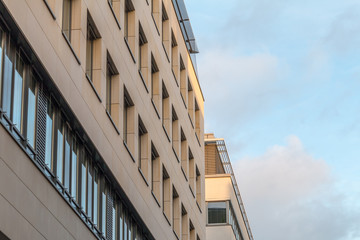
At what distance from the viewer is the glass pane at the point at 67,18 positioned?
29231 mm

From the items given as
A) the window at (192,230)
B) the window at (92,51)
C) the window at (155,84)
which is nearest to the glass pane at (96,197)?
the window at (92,51)

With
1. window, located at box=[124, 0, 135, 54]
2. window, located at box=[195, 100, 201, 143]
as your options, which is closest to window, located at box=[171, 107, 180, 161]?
window, located at box=[195, 100, 201, 143]

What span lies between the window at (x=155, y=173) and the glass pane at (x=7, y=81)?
62.4 feet

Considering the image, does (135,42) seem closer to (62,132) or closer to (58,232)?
(62,132)

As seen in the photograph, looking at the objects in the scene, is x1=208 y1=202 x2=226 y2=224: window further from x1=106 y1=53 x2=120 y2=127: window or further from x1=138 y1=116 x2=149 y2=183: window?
x1=106 y1=53 x2=120 y2=127: window

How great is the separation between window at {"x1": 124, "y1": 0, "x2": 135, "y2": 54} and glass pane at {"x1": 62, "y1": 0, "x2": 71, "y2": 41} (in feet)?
29.1

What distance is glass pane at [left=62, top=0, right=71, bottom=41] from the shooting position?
95.9 ft

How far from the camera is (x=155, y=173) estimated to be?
42.8 metres

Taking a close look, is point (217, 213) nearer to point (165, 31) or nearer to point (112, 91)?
point (165, 31)

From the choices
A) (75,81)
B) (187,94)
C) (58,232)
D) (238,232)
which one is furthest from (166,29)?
(238,232)

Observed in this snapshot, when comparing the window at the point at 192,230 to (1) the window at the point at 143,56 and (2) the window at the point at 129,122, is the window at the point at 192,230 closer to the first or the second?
(1) the window at the point at 143,56

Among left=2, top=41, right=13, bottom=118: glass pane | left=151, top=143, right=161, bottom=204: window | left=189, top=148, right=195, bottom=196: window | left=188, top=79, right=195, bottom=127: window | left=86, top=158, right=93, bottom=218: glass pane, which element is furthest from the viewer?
left=188, top=79, right=195, bottom=127: window

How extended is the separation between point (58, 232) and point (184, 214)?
2552 centimetres

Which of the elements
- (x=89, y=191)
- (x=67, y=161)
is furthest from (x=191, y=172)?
(x=67, y=161)
